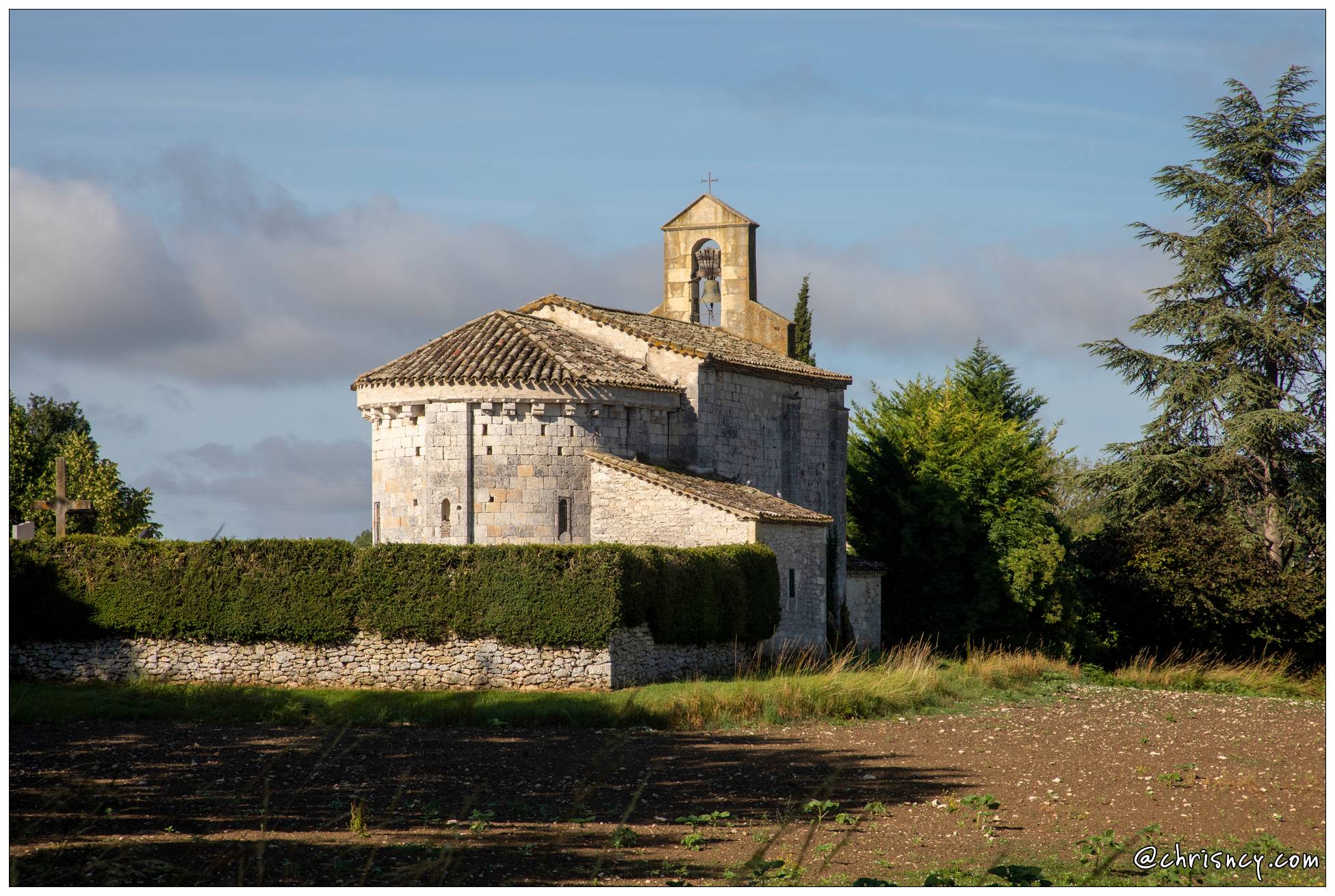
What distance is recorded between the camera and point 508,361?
28703 mm

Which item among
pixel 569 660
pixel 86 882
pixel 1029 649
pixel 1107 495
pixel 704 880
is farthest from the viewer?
pixel 1107 495

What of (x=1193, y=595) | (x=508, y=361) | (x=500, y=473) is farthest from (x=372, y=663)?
(x=1193, y=595)

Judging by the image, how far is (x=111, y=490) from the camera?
43.7 metres

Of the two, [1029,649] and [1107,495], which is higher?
[1107,495]

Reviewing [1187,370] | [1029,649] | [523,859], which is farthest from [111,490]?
[523,859]

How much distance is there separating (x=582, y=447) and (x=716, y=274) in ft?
36.0

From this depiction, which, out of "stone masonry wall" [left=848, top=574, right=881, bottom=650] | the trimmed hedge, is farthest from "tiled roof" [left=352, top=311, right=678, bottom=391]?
"stone masonry wall" [left=848, top=574, right=881, bottom=650]

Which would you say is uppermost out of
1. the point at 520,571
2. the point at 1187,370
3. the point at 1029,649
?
the point at 1187,370

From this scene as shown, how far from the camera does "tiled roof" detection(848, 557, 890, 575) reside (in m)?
34.8

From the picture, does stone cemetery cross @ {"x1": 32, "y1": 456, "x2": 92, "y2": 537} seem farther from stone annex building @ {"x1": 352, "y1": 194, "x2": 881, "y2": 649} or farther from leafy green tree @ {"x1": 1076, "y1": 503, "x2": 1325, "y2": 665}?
leafy green tree @ {"x1": 1076, "y1": 503, "x2": 1325, "y2": 665}

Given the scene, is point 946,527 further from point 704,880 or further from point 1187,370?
point 704,880

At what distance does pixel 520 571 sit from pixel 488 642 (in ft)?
4.34

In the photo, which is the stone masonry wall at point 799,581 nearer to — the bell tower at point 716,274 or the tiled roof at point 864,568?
the tiled roof at point 864,568

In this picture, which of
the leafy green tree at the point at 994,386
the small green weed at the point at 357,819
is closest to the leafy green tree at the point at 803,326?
the leafy green tree at the point at 994,386
